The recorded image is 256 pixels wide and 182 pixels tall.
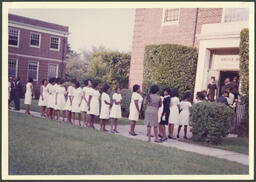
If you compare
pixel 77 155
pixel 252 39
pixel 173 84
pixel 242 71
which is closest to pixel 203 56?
pixel 173 84

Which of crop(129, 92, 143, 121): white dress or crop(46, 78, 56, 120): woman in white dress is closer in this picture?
crop(129, 92, 143, 121): white dress

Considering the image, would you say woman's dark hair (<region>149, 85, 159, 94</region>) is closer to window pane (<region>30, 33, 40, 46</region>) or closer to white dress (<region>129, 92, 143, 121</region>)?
white dress (<region>129, 92, 143, 121</region>)

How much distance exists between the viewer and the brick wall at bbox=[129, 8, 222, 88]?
1493 centimetres

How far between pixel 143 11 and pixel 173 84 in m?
5.35

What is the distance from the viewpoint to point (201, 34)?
13531mm

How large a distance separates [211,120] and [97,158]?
3.74 m

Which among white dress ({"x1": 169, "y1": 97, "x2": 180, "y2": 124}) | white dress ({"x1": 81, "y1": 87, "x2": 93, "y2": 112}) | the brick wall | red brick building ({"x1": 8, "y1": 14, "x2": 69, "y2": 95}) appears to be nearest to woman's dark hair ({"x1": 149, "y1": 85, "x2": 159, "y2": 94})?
white dress ({"x1": 169, "y1": 97, "x2": 180, "y2": 124})

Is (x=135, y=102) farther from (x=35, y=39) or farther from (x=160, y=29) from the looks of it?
(x=35, y=39)

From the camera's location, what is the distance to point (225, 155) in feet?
24.7

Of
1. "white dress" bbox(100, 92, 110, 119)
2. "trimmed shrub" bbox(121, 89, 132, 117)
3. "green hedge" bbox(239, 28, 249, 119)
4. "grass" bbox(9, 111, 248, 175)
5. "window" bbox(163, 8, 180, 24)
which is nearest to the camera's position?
"grass" bbox(9, 111, 248, 175)

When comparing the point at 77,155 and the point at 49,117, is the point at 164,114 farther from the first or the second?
the point at 49,117

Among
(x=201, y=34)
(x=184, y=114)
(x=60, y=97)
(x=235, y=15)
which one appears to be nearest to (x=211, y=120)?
(x=184, y=114)

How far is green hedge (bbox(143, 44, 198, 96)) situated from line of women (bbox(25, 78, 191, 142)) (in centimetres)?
414

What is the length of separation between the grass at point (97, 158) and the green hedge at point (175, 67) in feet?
21.9
